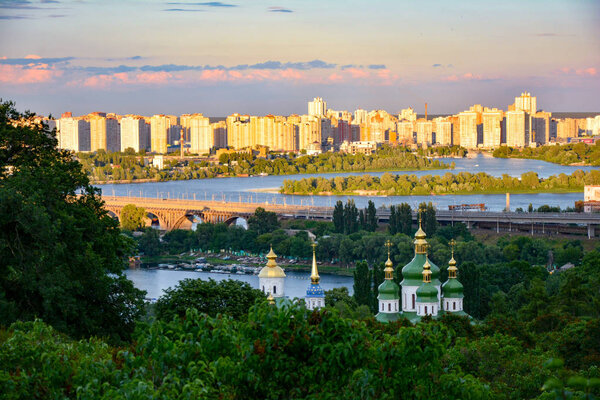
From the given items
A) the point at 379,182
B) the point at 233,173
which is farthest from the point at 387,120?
the point at 379,182

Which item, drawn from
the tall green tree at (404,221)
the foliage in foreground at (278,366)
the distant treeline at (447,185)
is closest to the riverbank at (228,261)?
the tall green tree at (404,221)

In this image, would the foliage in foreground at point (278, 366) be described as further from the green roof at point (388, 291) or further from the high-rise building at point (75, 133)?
the high-rise building at point (75, 133)

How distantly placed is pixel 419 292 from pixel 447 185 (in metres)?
22.2

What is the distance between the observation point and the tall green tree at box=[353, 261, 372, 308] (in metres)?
9.88

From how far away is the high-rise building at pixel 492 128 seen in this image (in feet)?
215

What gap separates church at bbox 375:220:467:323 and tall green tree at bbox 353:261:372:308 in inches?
45.8

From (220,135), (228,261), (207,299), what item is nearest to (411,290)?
(207,299)

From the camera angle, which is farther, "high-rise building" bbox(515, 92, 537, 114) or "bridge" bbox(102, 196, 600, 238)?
"high-rise building" bbox(515, 92, 537, 114)

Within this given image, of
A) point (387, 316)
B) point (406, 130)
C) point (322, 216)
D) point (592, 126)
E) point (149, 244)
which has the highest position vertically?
point (592, 126)

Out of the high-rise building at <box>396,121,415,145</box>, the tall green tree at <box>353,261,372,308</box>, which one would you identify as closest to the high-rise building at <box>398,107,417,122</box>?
the high-rise building at <box>396,121,415,145</box>

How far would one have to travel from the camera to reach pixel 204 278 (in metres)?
15.3

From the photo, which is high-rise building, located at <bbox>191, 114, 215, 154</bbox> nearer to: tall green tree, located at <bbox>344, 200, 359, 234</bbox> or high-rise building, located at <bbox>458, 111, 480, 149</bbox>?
high-rise building, located at <bbox>458, 111, 480, 149</bbox>

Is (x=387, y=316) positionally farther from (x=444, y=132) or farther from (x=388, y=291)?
(x=444, y=132)

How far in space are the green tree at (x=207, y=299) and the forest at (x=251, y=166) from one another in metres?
35.5
